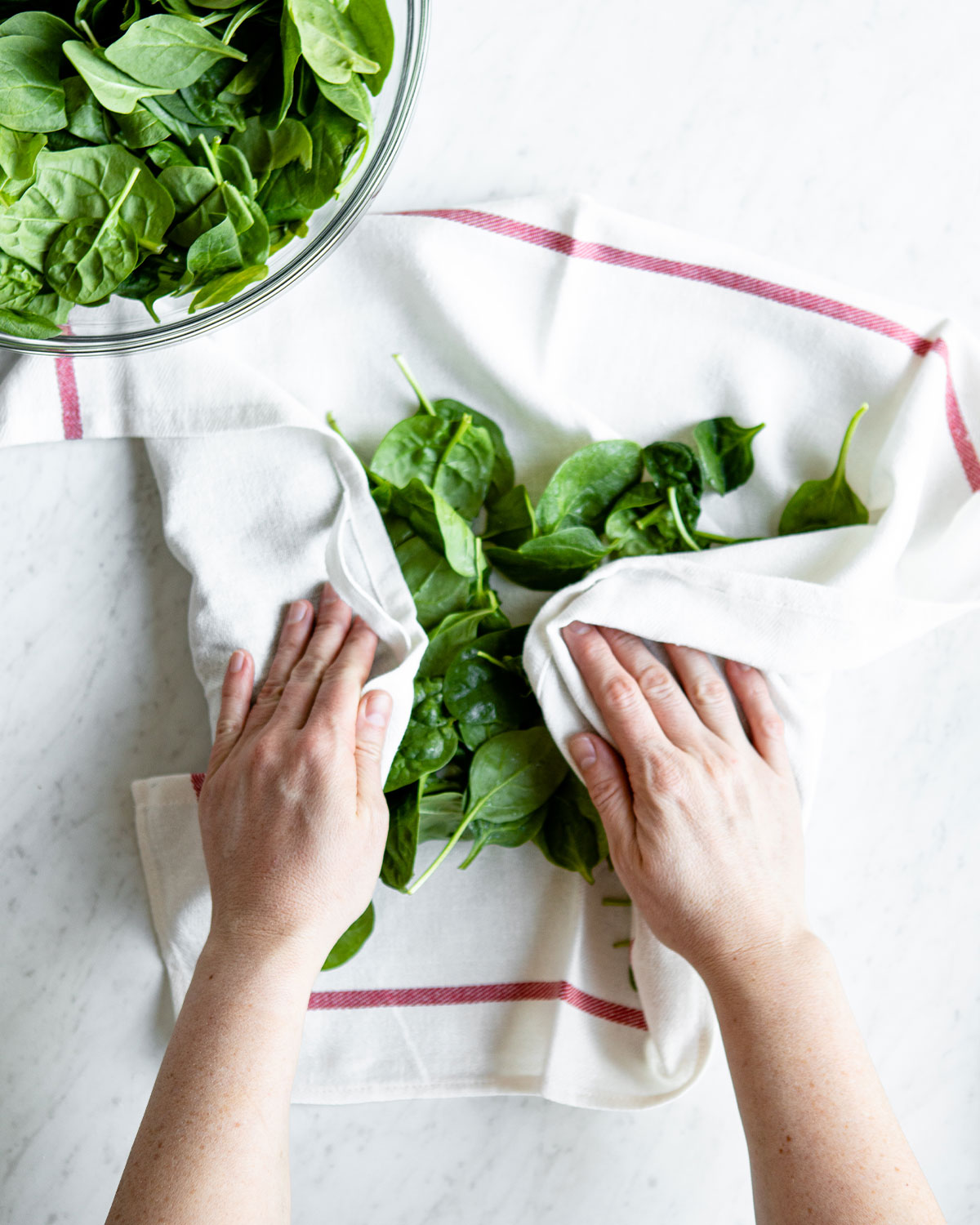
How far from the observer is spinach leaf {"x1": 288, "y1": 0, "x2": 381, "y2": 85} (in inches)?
21.5

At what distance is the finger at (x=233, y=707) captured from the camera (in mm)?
708

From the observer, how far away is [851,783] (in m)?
0.80

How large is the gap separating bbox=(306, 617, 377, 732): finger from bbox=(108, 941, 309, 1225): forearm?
0.16 m

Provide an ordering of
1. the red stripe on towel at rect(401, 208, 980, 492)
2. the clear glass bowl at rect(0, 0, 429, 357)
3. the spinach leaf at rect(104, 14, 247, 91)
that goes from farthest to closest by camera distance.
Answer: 1. the red stripe on towel at rect(401, 208, 980, 492)
2. the clear glass bowl at rect(0, 0, 429, 357)
3. the spinach leaf at rect(104, 14, 247, 91)

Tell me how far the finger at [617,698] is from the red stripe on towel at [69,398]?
0.38 meters

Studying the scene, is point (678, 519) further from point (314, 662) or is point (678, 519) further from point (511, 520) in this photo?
point (314, 662)

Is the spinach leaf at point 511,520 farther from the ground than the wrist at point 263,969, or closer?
farther from the ground

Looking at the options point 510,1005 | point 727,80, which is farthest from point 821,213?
point 510,1005

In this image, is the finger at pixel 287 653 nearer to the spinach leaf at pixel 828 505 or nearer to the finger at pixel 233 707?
the finger at pixel 233 707

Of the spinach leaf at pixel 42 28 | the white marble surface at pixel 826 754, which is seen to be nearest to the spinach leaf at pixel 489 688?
the white marble surface at pixel 826 754

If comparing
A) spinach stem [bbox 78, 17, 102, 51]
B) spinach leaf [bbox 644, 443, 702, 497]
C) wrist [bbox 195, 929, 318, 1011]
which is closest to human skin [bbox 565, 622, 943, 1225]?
spinach leaf [bbox 644, 443, 702, 497]

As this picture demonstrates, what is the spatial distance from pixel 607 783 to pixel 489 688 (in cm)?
11

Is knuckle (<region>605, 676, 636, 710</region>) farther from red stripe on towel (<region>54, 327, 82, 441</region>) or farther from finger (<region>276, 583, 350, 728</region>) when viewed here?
red stripe on towel (<region>54, 327, 82, 441</region>)

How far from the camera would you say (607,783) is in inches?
27.2
